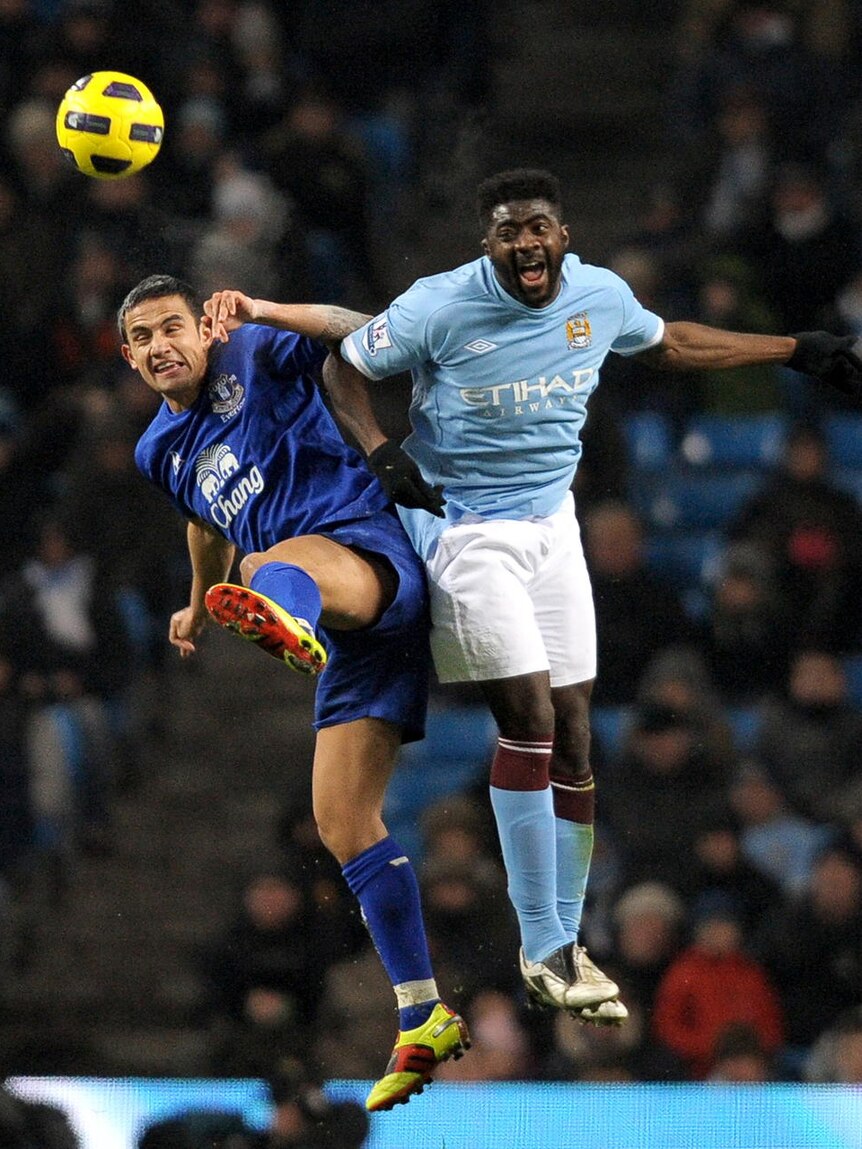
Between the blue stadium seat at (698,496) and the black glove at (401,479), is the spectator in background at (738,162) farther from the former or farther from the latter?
the black glove at (401,479)

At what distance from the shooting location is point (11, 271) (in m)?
6.85

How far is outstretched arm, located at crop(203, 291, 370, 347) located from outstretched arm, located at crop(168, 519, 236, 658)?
20.7 inches

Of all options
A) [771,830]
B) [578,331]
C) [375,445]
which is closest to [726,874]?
[771,830]

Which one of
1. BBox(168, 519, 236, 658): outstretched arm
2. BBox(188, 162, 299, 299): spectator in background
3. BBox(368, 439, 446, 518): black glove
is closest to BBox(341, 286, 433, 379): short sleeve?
BBox(368, 439, 446, 518): black glove

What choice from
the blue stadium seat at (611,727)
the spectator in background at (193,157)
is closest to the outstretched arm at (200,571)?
the blue stadium seat at (611,727)

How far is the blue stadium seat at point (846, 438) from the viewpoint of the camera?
679 cm

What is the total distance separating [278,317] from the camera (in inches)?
145

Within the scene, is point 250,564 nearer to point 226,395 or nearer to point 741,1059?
point 226,395

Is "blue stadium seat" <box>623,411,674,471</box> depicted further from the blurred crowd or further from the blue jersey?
the blue jersey

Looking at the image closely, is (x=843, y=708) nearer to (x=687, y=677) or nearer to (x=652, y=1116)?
(x=687, y=677)

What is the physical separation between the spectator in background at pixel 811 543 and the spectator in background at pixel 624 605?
1.19 ft

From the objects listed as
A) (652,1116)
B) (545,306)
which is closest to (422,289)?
(545,306)

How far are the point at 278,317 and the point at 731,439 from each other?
3.29 m

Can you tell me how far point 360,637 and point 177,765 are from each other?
2915 millimetres
